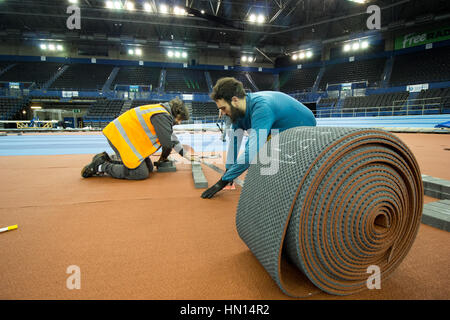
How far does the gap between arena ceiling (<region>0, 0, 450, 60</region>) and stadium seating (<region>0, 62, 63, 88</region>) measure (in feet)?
8.07

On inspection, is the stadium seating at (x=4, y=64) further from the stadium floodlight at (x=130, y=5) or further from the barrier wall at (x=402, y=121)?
the barrier wall at (x=402, y=121)

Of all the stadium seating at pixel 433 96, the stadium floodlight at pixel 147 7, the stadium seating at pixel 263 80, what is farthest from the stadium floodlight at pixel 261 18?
the stadium seating at pixel 433 96

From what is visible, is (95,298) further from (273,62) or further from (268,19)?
(273,62)

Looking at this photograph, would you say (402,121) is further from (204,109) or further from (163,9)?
(204,109)

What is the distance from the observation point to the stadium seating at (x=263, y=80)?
26.5 m

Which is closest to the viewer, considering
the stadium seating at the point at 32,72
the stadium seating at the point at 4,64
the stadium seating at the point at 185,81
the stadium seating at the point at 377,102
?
the stadium seating at the point at 377,102

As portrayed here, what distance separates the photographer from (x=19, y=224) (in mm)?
1475

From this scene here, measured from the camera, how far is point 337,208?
798 millimetres

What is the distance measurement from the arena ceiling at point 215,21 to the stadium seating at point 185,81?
8.60 ft

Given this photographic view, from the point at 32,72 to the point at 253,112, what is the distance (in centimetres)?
2799

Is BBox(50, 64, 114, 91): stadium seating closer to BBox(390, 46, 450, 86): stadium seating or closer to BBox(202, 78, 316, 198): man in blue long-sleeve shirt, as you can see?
BBox(202, 78, 316, 198): man in blue long-sleeve shirt

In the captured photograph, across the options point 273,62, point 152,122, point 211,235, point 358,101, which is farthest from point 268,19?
point 211,235

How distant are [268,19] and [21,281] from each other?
19.8 m

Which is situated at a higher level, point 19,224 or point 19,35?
point 19,35
